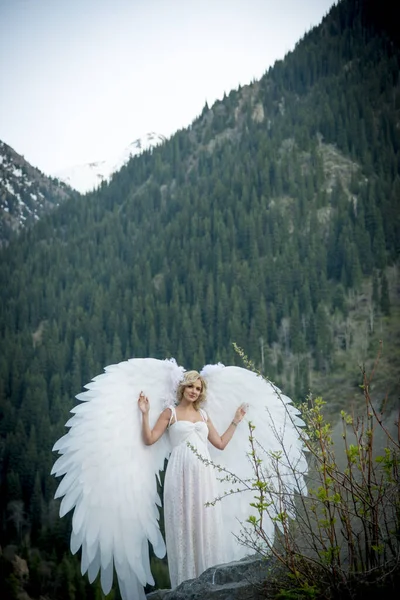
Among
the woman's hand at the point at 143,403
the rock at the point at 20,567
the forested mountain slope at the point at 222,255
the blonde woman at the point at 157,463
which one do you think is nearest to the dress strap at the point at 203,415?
the blonde woman at the point at 157,463

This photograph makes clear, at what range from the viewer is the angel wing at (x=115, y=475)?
5078 millimetres

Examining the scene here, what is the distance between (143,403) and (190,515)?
1002 millimetres

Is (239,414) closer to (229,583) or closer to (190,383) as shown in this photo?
(190,383)

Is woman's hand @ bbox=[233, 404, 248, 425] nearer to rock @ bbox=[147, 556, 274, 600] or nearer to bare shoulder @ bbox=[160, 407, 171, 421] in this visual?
bare shoulder @ bbox=[160, 407, 171, 421]

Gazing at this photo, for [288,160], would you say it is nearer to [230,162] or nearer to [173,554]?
[230,162]

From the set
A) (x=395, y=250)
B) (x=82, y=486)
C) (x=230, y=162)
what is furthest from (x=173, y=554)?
(x=230, y=162)

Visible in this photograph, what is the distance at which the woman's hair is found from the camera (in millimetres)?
5520

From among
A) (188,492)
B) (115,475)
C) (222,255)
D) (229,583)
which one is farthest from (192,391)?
(222,255)

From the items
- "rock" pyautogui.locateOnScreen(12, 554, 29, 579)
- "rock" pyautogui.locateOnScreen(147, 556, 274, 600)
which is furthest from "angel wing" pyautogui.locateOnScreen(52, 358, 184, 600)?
"rock" pyautogui.locateOnScreen(12, 554, 29, 579)

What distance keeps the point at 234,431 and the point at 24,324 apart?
10347 cm

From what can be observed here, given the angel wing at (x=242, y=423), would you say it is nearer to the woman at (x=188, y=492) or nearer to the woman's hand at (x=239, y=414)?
the woman's hand at (x=239, y=414)

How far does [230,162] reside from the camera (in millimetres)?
121250

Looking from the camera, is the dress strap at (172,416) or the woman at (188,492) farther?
the dress strap at (172,416)

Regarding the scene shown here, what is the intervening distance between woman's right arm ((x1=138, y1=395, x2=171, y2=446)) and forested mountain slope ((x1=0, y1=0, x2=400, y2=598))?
49476 mm
